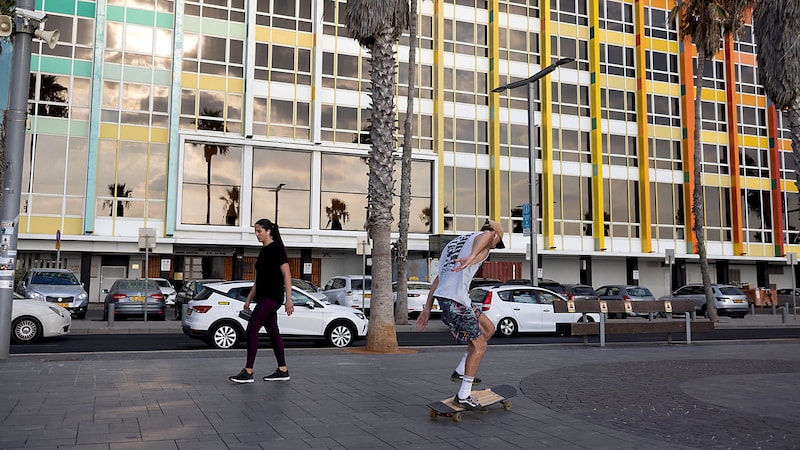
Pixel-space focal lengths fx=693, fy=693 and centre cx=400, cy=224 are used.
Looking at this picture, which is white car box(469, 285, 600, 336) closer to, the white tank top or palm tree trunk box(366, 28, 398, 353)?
palm tree trunk box(366, 28, 398, 353)

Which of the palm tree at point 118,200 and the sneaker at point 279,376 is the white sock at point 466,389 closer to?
the sneaker at point 279,376

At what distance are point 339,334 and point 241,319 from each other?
6.89 feet

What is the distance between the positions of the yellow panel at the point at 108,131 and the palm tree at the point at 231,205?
5587mm

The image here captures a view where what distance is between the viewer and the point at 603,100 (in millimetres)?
41062

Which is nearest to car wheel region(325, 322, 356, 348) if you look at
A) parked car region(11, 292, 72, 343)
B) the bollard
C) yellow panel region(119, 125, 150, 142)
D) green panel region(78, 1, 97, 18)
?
parked car region(11, 292, 72, 343)

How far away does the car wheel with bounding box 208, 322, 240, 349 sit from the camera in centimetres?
1413

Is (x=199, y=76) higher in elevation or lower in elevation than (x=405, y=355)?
higher

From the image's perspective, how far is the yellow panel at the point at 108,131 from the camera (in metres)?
32.1

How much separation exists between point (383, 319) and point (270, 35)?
25.5m

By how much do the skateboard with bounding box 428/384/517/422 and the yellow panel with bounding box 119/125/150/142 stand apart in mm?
29386

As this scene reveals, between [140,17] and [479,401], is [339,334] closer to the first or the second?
[479,401]

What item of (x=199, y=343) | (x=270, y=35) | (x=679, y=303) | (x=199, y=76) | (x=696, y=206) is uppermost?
(x=270, y=35)

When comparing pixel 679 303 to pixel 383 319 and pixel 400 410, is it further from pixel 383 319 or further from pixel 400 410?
pixel 400 410

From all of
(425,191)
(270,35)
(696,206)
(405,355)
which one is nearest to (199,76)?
(270,35)
